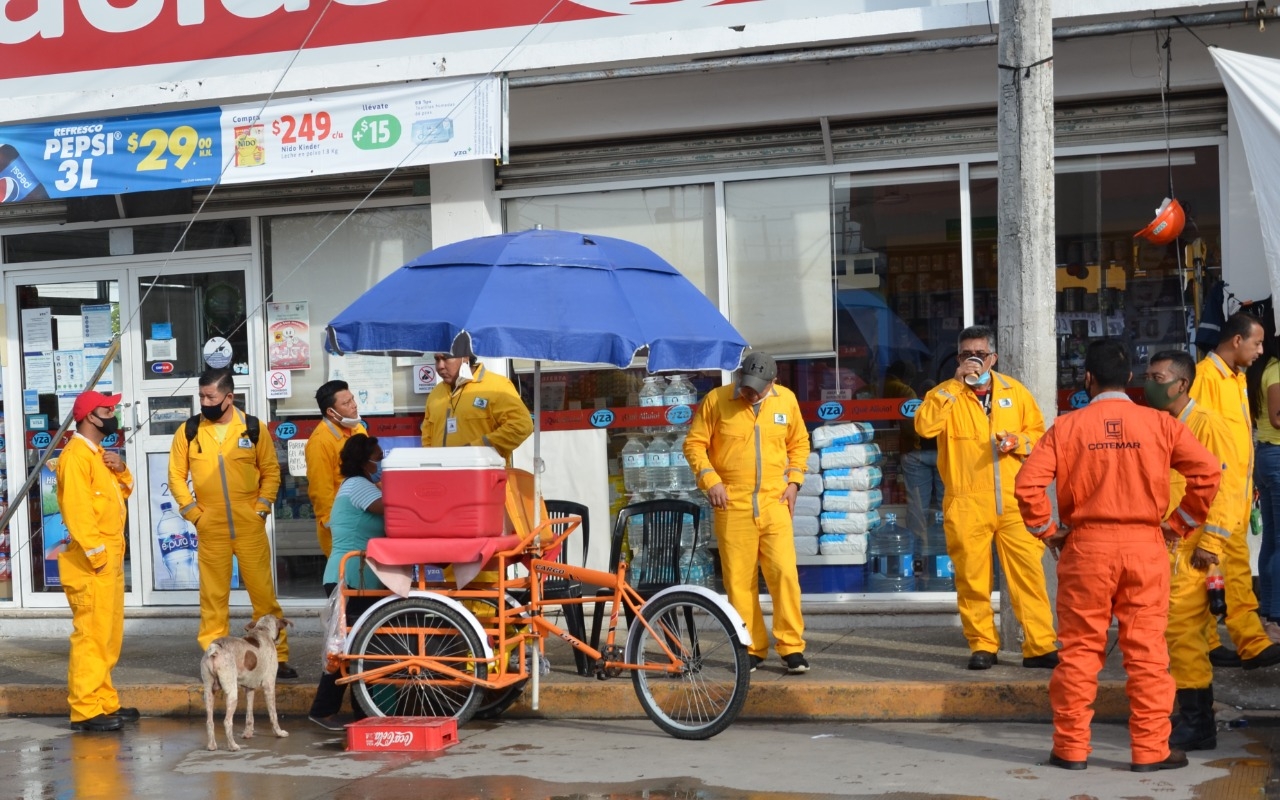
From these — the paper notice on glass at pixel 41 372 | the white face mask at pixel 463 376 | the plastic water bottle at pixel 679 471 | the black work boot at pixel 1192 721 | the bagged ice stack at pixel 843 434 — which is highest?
the paper notice on glass at pixel 41 372

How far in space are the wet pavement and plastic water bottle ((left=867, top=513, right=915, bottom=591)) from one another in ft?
7.82

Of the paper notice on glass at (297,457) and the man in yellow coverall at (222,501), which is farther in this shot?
the paper notice on glass at (297,457)

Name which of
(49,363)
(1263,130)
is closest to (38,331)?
(49,363)

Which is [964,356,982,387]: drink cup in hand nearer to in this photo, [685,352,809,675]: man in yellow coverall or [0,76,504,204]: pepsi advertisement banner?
[685,352,809,675]: man in yellow coverall

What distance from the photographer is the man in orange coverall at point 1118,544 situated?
6.04 m

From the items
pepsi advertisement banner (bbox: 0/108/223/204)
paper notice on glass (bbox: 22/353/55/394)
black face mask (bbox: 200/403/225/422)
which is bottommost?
black face mask (bbox: 200/403/225/422)

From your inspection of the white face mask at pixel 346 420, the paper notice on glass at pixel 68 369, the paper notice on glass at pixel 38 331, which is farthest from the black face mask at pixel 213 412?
the paper notice on glass at pixel 38 331

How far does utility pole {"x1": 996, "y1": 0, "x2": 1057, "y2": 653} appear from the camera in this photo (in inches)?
316

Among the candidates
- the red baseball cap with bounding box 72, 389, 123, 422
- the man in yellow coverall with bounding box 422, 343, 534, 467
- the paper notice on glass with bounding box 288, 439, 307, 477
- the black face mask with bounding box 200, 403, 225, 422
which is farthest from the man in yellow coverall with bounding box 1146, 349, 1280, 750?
the paper notice on glass with bounding box 288, 439, 307, 477

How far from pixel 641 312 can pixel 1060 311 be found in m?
3.64

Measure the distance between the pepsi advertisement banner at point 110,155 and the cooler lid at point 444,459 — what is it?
3.51 metres

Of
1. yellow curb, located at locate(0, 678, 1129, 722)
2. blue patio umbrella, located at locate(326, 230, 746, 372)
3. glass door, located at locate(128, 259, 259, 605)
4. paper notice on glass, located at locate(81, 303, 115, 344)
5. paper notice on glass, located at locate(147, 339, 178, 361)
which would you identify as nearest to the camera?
blue patio umbrella, located at locate(326, 230, 746, 372)

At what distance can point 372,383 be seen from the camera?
10688mm

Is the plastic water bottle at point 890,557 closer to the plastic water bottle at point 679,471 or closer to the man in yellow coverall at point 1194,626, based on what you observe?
the plastic water bottle at point 679,471
